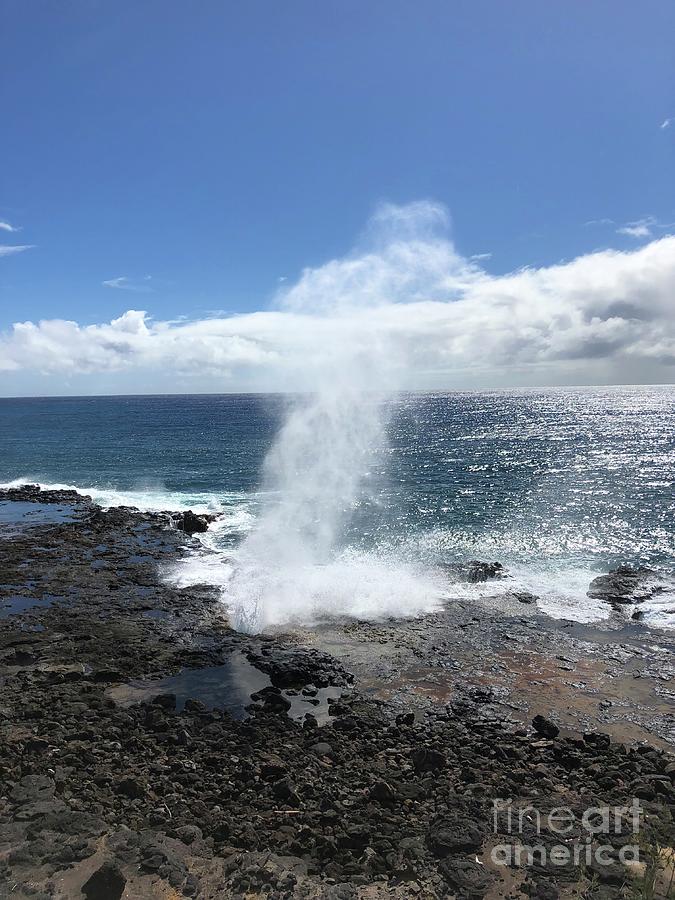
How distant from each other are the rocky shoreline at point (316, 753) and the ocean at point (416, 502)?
4.29 metres

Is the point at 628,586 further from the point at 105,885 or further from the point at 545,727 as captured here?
the point at 105,885

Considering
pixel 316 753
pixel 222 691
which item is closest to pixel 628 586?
pixel 316 753

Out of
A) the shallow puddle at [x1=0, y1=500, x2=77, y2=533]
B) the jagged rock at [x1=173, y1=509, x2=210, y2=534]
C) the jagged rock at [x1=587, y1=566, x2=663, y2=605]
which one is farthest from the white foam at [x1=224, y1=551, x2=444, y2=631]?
the shallow puddle at [x1=0, y1=500, x2=77, y2=533]

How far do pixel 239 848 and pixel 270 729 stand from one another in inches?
214

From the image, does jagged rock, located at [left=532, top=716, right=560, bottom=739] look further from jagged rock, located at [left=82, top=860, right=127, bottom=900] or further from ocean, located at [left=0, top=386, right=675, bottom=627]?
jagged rock, located at [left=82, top=860, right=127, bottom=900]

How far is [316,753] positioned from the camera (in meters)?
16.3

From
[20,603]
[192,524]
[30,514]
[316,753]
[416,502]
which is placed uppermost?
[30,514]

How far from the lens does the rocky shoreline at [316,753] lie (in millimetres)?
11414

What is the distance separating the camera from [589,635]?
25.6m

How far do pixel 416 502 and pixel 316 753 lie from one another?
37.8 metres

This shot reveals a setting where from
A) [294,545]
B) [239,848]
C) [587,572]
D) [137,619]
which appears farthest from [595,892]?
[294,545]

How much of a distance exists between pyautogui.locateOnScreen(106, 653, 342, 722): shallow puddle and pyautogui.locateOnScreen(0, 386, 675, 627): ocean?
5.41m

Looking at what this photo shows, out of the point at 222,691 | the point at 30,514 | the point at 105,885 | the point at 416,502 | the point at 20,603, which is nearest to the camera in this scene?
the point at 105,885

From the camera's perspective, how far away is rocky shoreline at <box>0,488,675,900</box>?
11.4 meters
